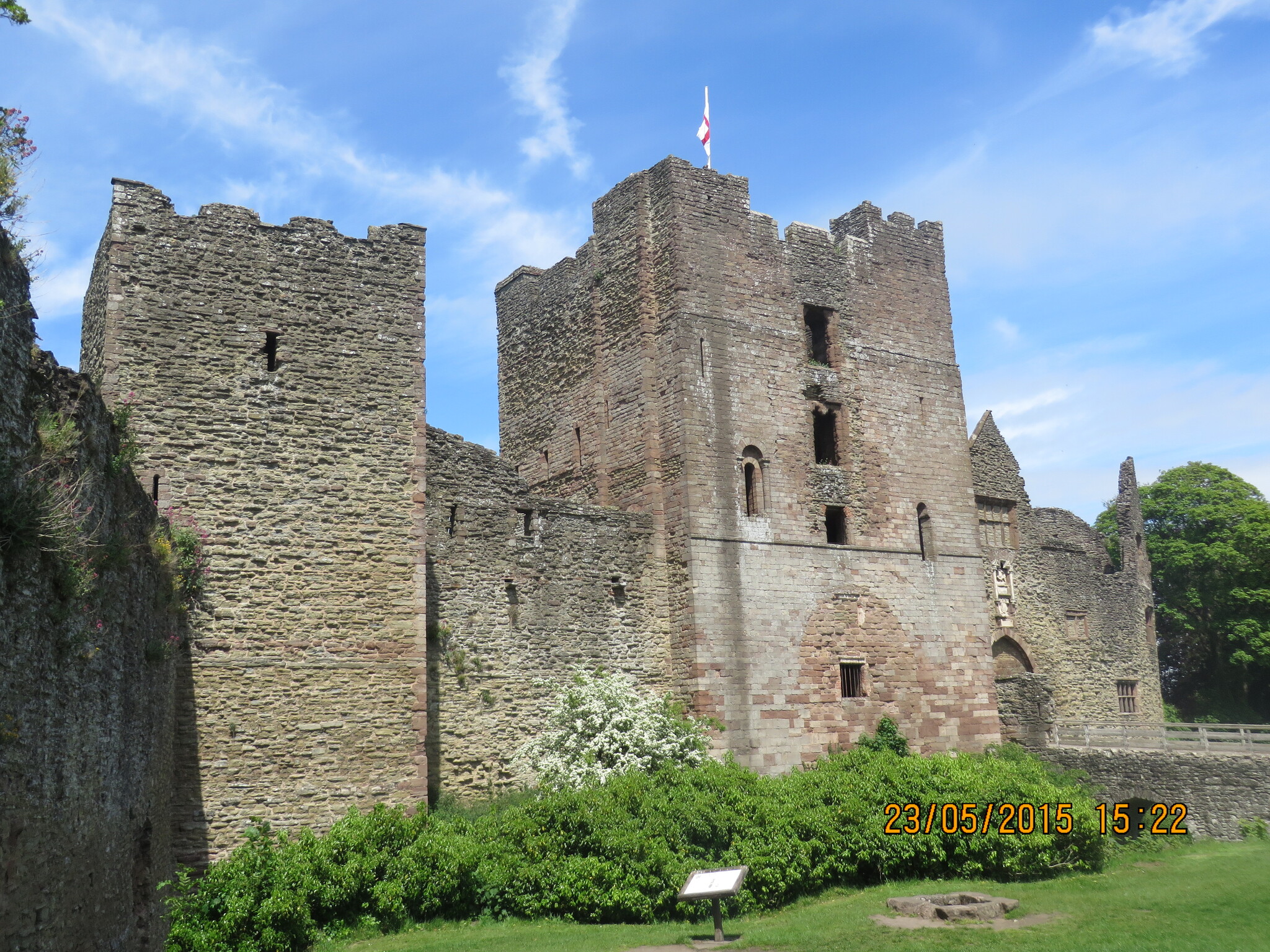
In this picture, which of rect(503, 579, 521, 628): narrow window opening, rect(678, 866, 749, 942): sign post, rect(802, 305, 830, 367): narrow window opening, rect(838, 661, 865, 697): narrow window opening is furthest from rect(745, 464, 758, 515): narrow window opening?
rect(678, 866, 749, 942): sign post

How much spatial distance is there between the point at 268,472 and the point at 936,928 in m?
9.57

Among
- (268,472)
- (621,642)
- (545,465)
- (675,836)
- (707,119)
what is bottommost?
(675,836)

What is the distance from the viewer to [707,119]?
23359 mm

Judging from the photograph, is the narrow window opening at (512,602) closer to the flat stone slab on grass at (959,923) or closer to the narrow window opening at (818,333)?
the flat stone slab on grass at (959,923)

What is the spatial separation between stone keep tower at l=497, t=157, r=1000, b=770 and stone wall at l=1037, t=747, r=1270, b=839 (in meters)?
2.94

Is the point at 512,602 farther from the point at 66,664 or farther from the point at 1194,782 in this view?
the point at 1194,782

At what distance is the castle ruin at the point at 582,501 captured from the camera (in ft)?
45.2

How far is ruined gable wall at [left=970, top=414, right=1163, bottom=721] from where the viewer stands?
98.5 feet

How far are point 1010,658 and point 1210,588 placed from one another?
47.1 feet

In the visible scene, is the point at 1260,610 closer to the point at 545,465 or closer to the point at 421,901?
the point at 545,465

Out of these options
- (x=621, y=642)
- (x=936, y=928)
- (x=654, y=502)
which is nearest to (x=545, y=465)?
(x=654, y=502)

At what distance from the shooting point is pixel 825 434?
2306cm

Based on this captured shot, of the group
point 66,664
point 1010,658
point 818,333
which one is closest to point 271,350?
point 66,664

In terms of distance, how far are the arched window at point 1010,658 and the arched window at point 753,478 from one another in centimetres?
1150
